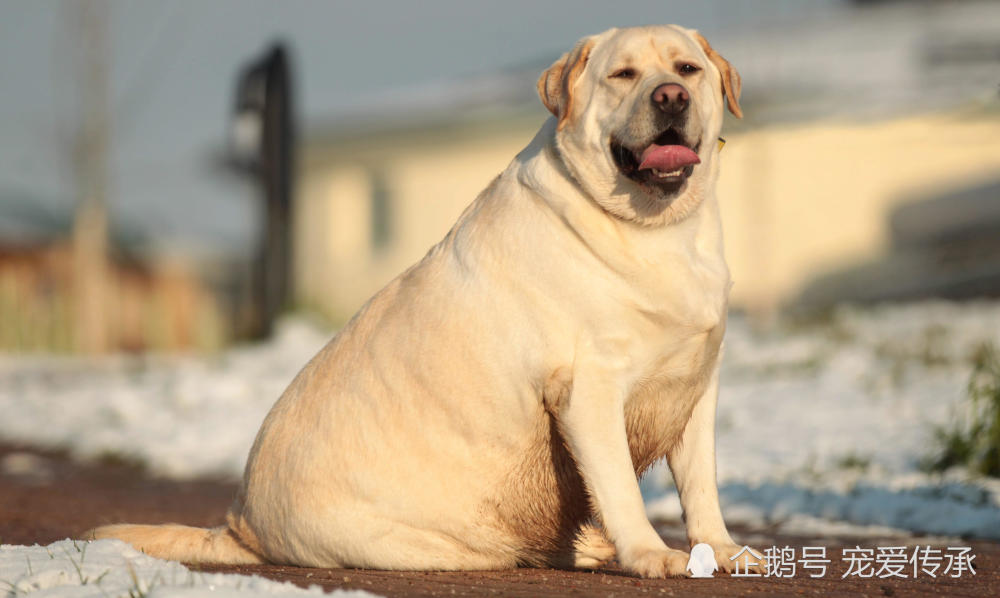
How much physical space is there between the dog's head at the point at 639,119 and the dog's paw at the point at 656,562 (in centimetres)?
100

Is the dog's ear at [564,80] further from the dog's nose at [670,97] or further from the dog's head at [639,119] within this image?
the dog's nose at [670,97]

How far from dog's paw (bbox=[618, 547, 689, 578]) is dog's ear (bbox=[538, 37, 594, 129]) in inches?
Result: 52.8

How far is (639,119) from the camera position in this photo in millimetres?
3367

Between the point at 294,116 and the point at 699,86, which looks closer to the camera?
the point at 699,86

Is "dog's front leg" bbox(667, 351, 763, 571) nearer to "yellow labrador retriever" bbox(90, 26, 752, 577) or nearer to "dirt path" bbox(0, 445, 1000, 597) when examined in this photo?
"yellow labrador retriever" bbox(90, 26, 752, 577)

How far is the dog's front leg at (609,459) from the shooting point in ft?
10.7

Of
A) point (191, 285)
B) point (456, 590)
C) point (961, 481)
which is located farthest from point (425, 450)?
point (191, 285)

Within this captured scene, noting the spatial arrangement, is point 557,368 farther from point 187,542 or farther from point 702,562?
point 187,542

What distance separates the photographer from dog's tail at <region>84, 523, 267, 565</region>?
12.5 ft

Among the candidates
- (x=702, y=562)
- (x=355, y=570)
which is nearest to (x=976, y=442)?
(x=702, y=562)

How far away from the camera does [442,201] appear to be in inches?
798

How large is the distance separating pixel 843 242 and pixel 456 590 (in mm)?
16217

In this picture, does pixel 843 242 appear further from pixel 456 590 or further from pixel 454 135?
pixel 456 590

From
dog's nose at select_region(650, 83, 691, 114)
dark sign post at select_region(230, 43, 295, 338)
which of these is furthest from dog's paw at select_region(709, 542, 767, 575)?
dark sign post at select_region(230, 43, 295, 338)
